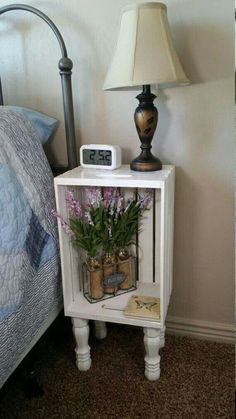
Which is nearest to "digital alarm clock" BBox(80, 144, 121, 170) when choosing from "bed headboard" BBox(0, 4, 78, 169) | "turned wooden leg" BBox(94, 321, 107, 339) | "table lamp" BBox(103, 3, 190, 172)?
"bed headboard" BBox(0, 4, 78, 169)

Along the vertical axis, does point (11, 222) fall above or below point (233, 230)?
above

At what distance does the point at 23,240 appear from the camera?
0.86m

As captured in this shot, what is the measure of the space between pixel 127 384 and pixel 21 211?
0.70 meters

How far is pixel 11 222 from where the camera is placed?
829 millimetres

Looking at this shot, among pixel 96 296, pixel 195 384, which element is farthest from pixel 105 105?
pixel 195 384

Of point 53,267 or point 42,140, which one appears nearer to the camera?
point 53,267

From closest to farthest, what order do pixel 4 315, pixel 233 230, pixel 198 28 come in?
pixel 4 315, pixel 198 28, pixel 233 230

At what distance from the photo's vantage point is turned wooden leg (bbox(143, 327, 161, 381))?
103 centimetres

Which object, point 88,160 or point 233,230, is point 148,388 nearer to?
point 233,230

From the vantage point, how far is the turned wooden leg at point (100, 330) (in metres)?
1.28

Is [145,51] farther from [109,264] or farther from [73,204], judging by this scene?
[109,264]

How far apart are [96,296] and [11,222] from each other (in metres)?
0.42

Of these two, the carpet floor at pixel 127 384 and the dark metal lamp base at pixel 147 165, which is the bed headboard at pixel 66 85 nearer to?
the dark metal lamp base at pixel 147 165

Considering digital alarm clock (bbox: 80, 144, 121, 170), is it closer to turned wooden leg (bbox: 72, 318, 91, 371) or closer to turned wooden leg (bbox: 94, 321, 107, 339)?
turned wooden leg (bbox: 72, 318, 91, 371)
